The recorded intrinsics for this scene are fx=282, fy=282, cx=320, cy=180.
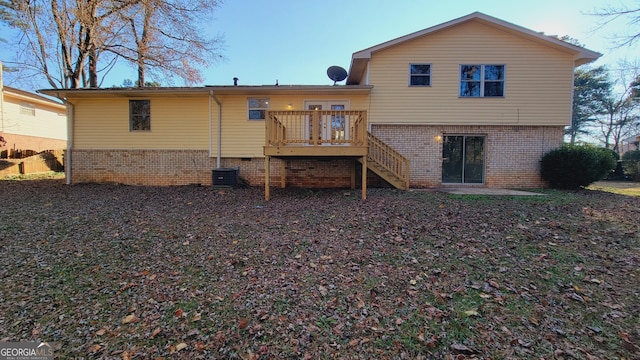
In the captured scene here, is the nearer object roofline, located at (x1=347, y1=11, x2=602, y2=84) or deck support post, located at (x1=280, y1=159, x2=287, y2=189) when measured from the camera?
roofline, located at (x1=347, y1=11, x2=602, y2=84)

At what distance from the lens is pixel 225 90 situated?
10469 mm

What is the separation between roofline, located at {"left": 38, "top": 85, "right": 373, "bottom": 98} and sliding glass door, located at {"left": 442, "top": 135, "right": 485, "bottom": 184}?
3989 millimetres

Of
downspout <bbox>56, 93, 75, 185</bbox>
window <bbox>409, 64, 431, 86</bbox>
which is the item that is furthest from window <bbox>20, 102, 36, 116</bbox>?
window <bbox>409, 64, 431, 86</bbox>

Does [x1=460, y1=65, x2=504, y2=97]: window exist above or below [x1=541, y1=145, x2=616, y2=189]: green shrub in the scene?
above

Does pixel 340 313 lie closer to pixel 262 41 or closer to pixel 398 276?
pixel 398 276

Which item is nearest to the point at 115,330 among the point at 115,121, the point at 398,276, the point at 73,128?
the point at 398,276

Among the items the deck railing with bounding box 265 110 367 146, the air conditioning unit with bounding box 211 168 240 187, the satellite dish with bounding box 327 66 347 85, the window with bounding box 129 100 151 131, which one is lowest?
the air conditioning unit with bounding box 211 168 240 187

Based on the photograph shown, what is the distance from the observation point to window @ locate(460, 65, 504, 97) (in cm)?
1071

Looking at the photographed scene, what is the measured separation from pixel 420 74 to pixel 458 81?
1.45 meters

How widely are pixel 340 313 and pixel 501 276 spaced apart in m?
2.24

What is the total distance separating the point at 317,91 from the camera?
10.5 meters

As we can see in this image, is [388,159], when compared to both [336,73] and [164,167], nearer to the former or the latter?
[336,73]

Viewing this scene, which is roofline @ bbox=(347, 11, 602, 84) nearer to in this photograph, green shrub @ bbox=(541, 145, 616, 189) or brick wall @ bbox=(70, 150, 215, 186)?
green shrub @ bbox=(541, 145, 616, 189)

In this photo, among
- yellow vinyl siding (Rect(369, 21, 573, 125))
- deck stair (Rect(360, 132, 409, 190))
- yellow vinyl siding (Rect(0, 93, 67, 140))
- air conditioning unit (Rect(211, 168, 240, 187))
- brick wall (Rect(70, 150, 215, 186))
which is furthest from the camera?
yellow vinyl siding (Rect(0, 93, 67, 140))
